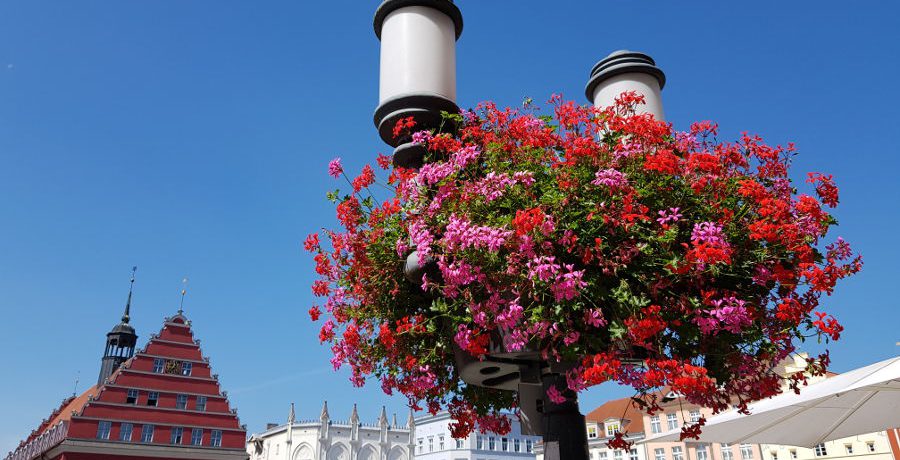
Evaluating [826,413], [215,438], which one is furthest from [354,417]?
[826,413]

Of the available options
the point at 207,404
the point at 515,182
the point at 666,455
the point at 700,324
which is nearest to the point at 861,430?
the point at 700,324

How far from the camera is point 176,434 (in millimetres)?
36188

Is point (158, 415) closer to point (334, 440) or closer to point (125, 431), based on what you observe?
point (125, 431)

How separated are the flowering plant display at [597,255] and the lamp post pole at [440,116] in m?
0.12

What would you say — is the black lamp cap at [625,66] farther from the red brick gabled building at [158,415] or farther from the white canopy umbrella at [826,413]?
the red brick gabled building at [158,415]

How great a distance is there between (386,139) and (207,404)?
39070 mm

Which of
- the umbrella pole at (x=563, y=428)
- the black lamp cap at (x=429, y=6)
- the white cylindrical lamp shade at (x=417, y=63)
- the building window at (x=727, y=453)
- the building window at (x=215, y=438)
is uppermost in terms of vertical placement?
the black lamp cap at (x=429, y=6)

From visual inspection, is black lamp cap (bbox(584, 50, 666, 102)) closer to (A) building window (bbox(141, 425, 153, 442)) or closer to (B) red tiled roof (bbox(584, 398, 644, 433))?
(A) building window (bbox(141, 425, 153, 442))

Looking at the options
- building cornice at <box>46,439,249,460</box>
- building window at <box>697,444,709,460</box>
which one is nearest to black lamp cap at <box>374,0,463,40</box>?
building cornice at <box>46,439,249,460</box>

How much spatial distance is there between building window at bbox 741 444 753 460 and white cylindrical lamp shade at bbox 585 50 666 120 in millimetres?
42677

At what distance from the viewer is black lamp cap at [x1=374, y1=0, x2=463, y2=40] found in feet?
13.5

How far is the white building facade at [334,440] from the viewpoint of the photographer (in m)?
54.7

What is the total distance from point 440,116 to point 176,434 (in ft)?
127

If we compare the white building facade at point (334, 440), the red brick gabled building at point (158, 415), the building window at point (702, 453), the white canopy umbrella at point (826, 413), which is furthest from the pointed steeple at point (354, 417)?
the white canopy umbrella at point (826, 413)
